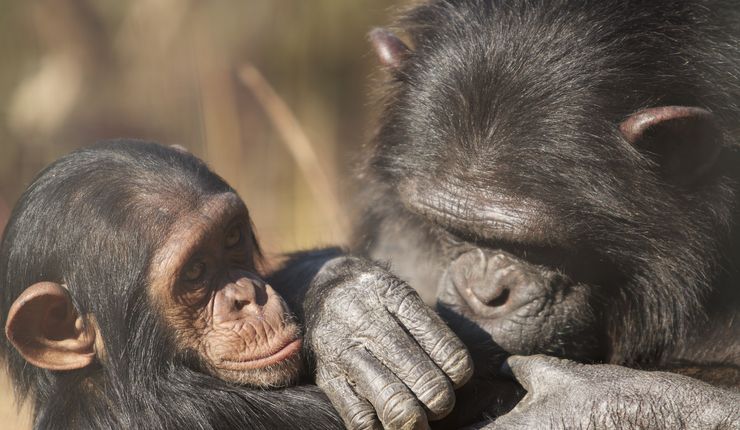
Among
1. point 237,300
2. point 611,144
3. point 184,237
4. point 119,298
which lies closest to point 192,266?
point 184,237

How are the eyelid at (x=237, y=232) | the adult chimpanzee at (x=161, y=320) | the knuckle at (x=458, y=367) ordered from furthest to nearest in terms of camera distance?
the eyelid at (x=237, y=232) → the adult chimpanzee at (x=161, y=320) → the knuckle at (x=458, y=367)

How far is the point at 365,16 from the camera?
47.0ft

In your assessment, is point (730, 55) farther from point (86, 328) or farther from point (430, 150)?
point (86, 328)

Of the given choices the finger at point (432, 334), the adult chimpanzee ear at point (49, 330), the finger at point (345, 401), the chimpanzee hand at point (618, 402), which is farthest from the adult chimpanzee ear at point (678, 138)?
the adult chimpanzee ear at point (49, 330)

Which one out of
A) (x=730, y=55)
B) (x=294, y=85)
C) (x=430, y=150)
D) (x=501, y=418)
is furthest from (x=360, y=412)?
(x=294, y=85)

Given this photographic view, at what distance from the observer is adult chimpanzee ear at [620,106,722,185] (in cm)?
518

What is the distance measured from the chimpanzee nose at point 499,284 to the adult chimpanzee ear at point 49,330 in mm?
1998

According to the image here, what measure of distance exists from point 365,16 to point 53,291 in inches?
402

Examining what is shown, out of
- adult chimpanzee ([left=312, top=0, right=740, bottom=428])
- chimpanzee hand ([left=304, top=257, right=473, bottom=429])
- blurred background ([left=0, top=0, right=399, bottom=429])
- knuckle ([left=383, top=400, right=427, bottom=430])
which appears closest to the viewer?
knuckle ([left=383, top=400, right=427, bottom=430])

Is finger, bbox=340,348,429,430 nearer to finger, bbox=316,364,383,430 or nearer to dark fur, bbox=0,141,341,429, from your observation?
finger, bbox=316,364,383,430

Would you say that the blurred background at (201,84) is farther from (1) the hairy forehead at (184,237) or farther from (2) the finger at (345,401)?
(2) the finger at (345,401)

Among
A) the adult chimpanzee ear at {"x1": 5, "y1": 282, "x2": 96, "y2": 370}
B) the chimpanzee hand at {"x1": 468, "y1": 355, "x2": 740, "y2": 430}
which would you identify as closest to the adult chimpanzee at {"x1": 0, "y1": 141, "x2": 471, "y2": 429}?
the adult chimpanzee ear at {"x1": 5, "y1": 282, "x2": 96, "y2": 370}

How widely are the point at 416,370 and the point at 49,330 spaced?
1812 mm

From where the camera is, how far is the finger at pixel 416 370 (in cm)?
446
